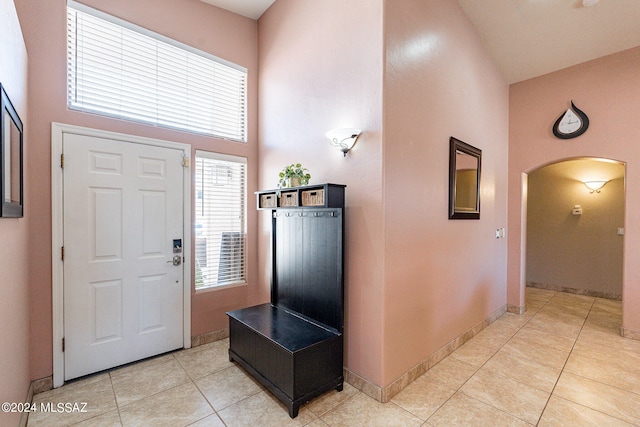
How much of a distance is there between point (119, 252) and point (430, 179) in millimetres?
3052

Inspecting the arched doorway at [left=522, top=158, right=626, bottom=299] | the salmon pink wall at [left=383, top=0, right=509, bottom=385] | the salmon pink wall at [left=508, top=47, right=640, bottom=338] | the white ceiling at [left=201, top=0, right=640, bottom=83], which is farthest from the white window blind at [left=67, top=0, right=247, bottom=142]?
the arched doorway at [left=522, top=158, right=626, bottom=299]

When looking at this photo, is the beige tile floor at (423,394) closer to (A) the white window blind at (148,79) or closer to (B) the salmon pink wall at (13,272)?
(B) the salmon pink wall at (13,272)

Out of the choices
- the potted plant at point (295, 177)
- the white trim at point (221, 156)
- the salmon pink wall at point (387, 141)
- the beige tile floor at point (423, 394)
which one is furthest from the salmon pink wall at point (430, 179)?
the white trim at point (221, 156)

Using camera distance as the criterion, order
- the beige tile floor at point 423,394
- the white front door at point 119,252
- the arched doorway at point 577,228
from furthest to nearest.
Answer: the arched doorway at point 577,228
the white front door at point 119,252
the beige tile floor at point 423,394

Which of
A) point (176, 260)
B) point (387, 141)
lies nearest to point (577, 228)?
point (387, 141)

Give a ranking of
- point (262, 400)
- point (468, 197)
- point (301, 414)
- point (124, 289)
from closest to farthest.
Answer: point (301, 414), point (262, 400), point (124, 289), point (468, 197)

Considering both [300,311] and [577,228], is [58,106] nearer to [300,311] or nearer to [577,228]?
[300,311]

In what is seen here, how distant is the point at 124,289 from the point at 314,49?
9.89 feet

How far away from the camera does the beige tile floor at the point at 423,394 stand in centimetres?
208

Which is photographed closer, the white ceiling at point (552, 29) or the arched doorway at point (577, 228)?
the white ceiling at point (552, 29)

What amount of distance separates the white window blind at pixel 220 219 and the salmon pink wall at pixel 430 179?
2048 millimetres

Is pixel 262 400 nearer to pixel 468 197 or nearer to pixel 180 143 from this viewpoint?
pixel 180 143

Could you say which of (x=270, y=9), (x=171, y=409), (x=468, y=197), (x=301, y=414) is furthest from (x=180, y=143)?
→ (x=468, y=197)

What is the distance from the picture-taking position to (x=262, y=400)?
90.7 inches
